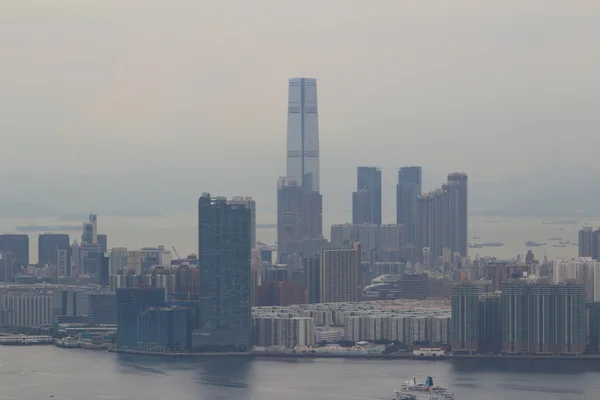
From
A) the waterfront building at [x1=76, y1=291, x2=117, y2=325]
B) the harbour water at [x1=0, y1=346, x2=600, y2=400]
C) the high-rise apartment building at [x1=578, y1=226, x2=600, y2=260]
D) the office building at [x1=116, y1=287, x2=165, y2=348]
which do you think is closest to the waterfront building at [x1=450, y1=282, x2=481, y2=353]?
the harbour water at [x1=0, y1=346, x2=600, y2=400]

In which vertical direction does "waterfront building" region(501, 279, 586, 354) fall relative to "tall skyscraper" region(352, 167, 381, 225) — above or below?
below

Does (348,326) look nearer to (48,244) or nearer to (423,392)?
(423,392)

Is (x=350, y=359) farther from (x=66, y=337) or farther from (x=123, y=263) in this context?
(x=123, y=263)

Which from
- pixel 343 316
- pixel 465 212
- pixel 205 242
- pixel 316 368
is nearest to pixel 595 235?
pixel 465 212

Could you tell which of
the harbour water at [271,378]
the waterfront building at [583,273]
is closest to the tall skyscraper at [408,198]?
the waterfront building at [583,273]

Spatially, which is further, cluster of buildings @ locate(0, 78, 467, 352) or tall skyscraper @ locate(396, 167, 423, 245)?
tall skyscraper @ locate(396, 167, 423, 245)

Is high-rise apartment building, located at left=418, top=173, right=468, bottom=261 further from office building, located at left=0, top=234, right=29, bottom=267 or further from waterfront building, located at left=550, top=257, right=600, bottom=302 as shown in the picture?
waterfront building, located at left=550, top=257, right=600, bottom=302

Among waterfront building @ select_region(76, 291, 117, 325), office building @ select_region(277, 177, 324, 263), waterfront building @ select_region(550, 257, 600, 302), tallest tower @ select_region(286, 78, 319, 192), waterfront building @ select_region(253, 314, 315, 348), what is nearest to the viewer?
waterfront building @ select_region(253, 314, 315, 348)

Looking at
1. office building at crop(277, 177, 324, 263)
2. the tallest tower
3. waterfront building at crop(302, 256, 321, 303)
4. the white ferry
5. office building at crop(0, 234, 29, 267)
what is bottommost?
the white ferry
